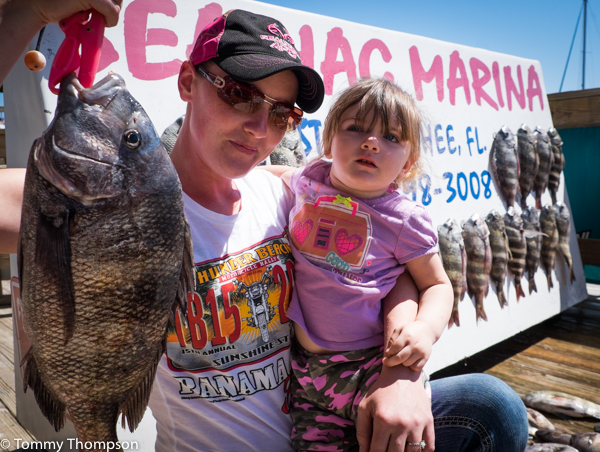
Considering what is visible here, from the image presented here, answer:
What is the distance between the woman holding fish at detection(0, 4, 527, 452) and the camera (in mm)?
1313

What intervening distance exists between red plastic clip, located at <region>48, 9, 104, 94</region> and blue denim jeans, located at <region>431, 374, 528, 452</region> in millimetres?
1575

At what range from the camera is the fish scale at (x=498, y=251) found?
13.1 feet

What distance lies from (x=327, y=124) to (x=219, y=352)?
1.03 meters

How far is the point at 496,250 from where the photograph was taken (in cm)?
402

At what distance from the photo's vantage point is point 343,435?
151 cm

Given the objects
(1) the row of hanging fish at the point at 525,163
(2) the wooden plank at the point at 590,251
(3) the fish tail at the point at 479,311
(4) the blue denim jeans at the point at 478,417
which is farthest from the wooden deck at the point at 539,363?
(4) the blue denim jeans at the point at 478,417

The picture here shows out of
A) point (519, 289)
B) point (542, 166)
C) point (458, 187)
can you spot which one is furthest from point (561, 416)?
point (542, 166)

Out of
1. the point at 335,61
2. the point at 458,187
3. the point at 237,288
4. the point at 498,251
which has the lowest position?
the point at 498,251

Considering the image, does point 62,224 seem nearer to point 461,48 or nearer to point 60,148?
point 60,148

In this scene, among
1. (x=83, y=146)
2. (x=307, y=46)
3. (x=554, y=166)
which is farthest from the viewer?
(x=554, y=166)

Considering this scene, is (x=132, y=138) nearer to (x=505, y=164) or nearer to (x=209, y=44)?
(x=209, y=44)

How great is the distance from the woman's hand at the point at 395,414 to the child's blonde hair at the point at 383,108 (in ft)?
2.89

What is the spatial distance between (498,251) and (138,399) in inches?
147

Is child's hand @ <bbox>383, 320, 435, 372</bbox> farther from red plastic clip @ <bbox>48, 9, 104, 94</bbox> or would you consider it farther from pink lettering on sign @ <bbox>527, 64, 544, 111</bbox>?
pink lettering on sign @ <bbox>527, 64, 544, 111</bbox>
